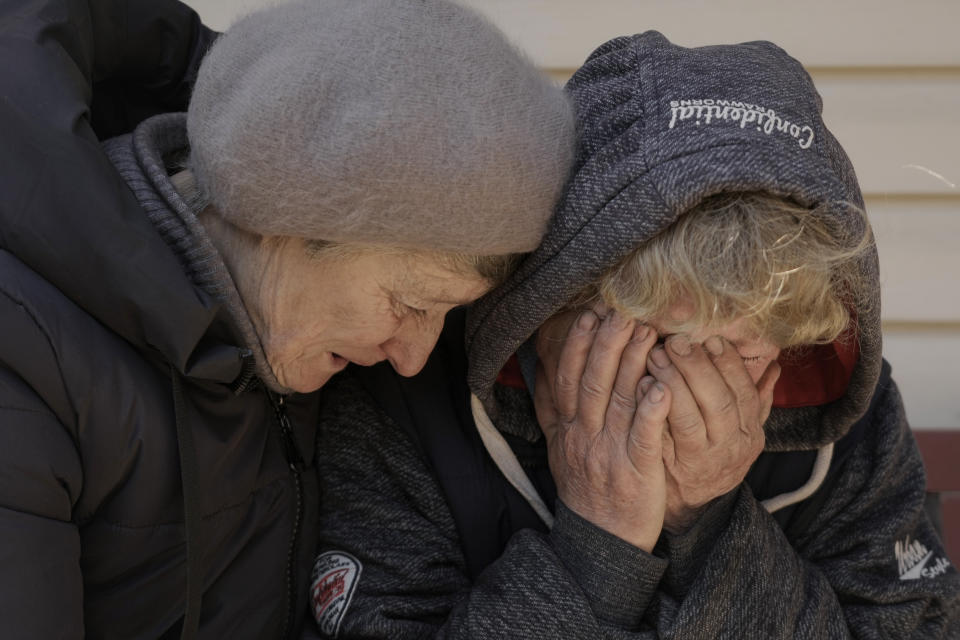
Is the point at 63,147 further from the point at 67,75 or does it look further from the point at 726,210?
the point at 726,210

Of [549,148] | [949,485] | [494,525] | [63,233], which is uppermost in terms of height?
[549,148]

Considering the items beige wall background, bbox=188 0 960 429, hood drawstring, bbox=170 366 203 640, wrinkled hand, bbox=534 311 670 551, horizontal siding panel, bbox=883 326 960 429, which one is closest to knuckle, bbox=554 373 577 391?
wrinkled hand, bbox=534 311 670 551

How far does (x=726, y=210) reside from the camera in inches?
62.2

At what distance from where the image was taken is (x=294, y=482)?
74.4 inches

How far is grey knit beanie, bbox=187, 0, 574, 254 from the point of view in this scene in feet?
4.71

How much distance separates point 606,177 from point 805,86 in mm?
384

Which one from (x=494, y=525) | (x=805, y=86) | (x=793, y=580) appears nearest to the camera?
(x=805, y=86)

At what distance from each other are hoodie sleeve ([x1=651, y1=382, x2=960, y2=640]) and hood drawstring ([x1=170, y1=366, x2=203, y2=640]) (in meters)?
0.77

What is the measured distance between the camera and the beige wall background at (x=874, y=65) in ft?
9.08

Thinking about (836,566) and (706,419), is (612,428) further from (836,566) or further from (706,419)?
(836,566)

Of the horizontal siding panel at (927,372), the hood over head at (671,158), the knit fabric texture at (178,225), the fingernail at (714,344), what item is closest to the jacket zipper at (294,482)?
the knit fabric texture at (178,225)

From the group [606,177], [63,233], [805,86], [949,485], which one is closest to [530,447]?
[606,177]

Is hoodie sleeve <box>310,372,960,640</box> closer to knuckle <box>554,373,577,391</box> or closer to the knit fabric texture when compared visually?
knuckle <box>554,373,577,391</box>

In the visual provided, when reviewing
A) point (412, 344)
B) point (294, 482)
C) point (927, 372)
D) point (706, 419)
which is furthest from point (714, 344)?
point (927, 372)
